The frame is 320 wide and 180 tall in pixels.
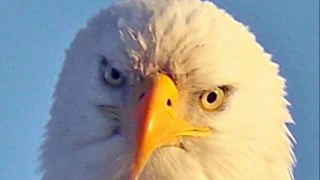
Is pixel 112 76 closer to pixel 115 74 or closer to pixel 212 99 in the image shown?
pixel 115 74

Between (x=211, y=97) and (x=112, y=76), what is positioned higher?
(x=112, y=76)

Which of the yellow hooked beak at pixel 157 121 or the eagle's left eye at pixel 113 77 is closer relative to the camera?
the yellow hooked beak at pixel 157 121

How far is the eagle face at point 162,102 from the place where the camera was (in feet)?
18.4

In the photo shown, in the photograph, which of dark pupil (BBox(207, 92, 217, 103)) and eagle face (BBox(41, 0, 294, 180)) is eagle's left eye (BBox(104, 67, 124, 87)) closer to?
eagle face (BBox(41, 0, 294, 180))

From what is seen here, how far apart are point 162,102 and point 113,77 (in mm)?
180

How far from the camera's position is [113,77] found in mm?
5660

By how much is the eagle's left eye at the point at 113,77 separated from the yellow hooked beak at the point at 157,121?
0.07 m

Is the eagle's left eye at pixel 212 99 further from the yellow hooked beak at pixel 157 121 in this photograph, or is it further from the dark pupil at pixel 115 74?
the dark pupil at pixel 115 74

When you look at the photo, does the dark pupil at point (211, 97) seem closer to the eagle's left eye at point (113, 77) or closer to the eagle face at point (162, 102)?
the eagle face at point (162, 102)

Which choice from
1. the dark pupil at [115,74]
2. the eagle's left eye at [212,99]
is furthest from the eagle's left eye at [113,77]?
the eagle's left eye at [212,99]

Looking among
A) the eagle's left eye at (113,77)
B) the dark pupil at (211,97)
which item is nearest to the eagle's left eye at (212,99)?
the dark pupil at (211,97)

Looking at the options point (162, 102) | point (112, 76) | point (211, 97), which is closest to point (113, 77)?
point (112, 76)

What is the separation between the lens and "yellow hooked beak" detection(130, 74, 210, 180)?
5496 millimetres

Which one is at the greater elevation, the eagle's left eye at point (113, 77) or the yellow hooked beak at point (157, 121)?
the eagle's left eye at point (113, 77)
